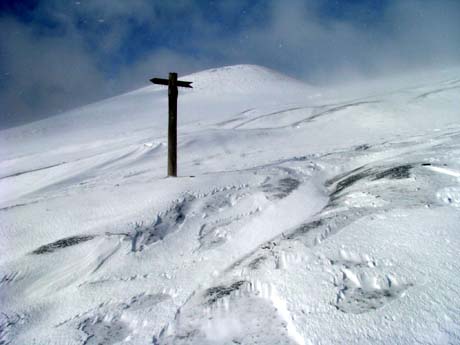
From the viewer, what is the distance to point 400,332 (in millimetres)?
2775

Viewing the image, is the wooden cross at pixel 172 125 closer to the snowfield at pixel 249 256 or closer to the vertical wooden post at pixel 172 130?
the vertical wooden post at pixel 172 130

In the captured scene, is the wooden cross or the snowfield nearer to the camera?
the snowfield

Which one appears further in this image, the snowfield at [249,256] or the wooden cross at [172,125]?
the wooden cross at [172,125]

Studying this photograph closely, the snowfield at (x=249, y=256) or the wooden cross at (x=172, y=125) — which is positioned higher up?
the wooden cross at (x=172, y=125)

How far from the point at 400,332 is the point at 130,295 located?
10.2 ft

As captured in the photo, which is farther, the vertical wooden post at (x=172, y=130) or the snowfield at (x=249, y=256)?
the vertical wooden post at (x=172, y=130)

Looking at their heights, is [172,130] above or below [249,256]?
above

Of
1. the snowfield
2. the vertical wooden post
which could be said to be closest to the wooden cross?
the vertical wooden post

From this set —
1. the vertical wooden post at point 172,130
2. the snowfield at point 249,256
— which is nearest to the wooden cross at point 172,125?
the vertical wooden post at point 172,130

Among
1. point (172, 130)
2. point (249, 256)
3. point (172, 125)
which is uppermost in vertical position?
point (172, 125)

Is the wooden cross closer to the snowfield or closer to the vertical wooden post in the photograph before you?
the vertical wooden post

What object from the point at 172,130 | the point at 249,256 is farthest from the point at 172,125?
the point at 249,256

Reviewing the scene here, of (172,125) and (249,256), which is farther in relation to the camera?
(172,125)

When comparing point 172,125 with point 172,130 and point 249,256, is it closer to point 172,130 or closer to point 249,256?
point 172,130
